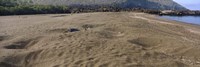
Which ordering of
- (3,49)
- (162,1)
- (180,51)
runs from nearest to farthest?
(3,49) → (180,51) → (162,1)

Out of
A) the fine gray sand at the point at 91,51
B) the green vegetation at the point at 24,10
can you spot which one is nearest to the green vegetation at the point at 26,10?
the green vegetation at the point at 24,10

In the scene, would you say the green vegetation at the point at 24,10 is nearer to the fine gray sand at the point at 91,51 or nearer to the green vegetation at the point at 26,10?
the green vegetation at the point at 26,10

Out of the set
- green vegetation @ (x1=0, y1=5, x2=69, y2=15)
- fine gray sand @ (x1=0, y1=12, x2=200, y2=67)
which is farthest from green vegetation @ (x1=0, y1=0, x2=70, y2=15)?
fine gray sand @ (x1=0, y1=12, x2=200, y2=67)

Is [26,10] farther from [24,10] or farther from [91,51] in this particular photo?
[91,51]

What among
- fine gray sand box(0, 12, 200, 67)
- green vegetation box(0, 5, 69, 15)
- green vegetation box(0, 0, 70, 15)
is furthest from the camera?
green vegetation box(0, 0, 70, 15)

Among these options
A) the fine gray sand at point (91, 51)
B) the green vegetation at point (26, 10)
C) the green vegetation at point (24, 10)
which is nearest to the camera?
the fine gray sand at point (91, 51)

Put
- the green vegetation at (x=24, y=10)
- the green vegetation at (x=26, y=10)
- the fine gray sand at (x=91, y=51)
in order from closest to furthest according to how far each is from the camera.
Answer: the fine gray sand at (x=91, y=51)
the green vegetation at (x=26, y=10)
the green vegetation at (x=24, y=10)

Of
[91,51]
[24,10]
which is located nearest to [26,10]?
[24,10]

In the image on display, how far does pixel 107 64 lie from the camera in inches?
489

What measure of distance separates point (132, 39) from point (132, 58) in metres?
4.13

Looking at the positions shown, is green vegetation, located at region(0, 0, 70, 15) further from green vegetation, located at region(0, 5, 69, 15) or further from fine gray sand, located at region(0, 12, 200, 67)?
fine gray sand, located at region(0, 12, 200, 67)

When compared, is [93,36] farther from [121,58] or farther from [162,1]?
[162,1]

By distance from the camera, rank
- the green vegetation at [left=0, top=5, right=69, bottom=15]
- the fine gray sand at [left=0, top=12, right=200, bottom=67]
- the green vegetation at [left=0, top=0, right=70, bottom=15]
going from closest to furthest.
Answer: the fine gray sand at [left=0, top=12, right=200, bottom=67], the green vegetation at [left=0, top=5, right=69, bottom=15], the green vegetation at [left=0, top=0, right=70, bottom=15]

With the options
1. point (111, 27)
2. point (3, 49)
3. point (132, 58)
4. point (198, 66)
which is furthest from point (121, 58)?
point (111, 27)
